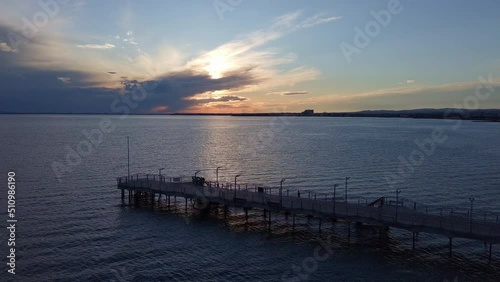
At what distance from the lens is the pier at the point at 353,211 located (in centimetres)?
3216

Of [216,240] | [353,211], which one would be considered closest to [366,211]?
[353,211]

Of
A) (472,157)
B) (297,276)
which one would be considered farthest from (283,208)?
(472,157)

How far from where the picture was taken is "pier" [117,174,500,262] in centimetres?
3216

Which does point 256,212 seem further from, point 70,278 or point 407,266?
point 70,278

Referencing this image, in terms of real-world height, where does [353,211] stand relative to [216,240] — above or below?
above

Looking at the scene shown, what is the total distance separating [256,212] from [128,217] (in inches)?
548

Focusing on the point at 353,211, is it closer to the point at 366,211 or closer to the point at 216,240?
the point at 366,211

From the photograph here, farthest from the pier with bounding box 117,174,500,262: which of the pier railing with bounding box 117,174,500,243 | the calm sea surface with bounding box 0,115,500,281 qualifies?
the calm sea surface with bounding box 0,115,500,281

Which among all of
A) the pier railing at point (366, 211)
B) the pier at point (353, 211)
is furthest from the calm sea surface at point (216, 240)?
the pier railing at point (366, 211)

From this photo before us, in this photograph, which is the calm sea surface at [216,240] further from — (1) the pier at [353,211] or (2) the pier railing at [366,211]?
(2) the pier railing at [366,211]

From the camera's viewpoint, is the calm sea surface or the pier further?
the pier

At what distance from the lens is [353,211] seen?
122ft

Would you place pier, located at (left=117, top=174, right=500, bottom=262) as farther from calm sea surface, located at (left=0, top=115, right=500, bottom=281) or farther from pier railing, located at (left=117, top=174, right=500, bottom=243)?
calm sea surface, located at (left=0, top=115, right=500, bottom=281)

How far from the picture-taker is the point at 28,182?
187 ft
